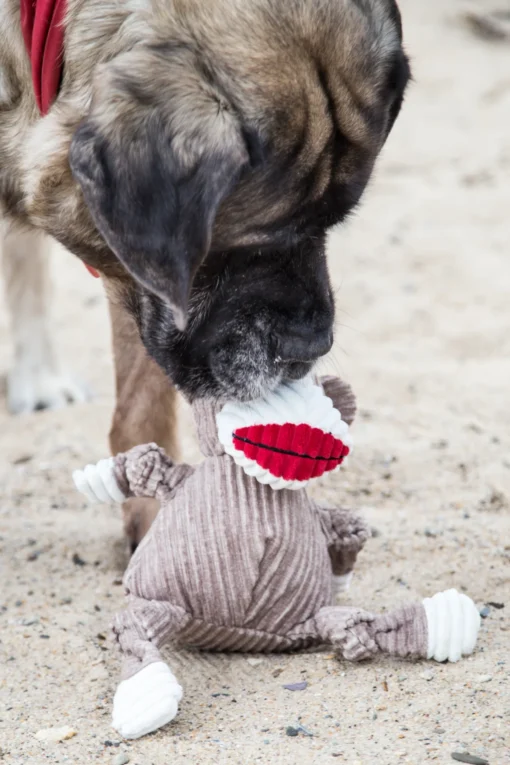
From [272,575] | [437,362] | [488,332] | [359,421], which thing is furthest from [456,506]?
[488,332]

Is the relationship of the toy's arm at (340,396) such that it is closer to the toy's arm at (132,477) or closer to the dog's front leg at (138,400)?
the toy's arm at (132,477)

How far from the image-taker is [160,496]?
2.17m

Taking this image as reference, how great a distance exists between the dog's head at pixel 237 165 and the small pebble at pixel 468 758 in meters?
0.73

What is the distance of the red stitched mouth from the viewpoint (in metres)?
2.00

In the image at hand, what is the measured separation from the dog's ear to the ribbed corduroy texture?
14.7 inches

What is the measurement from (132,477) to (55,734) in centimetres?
51

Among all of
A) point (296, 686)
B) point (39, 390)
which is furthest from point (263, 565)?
point (39, 390)

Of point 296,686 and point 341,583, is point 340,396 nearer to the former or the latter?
point 341,583

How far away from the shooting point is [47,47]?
2186mm

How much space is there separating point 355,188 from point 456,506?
102 centimetres

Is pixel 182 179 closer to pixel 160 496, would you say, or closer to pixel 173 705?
pixel 160 496

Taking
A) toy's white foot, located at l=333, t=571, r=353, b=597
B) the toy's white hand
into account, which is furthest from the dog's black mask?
toy's white foot, located at l=333, t=571, r=353, b=597

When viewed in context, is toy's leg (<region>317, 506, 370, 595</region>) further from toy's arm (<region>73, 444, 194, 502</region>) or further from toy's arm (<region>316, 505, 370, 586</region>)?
toy's arm (<region>73, 444, 194, 502</region>)

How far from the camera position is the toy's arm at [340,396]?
2240mm
